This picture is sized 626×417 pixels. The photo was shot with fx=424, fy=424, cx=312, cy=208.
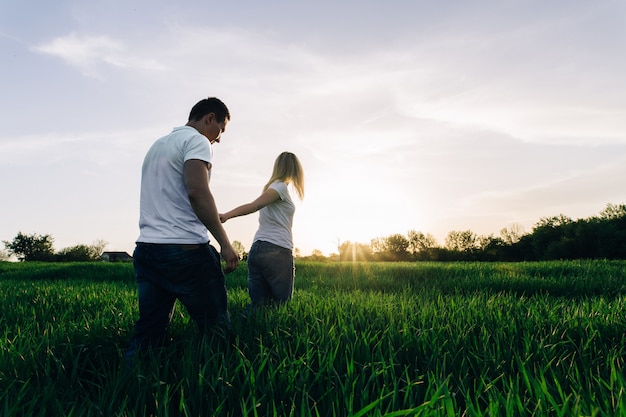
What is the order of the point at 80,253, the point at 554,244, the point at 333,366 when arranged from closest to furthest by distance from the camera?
the point at 333,366 → the point at 554,244 → the point at 80,253

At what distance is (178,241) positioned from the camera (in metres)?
3.05

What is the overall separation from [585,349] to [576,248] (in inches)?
1407

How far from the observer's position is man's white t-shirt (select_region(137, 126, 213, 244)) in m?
3.08

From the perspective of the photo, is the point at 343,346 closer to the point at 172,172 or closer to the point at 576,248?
the point at 172,172

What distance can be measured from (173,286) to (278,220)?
1683 mm

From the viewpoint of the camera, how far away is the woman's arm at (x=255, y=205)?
4.30 metres

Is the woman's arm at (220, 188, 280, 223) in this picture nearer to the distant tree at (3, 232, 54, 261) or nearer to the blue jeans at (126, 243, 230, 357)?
the blue jeans at (126, 243, 230, 357)

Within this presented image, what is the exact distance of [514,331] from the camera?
140 inches

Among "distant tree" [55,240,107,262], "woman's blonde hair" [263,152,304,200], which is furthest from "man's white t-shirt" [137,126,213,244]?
"distant tree" [55,240,107,262]

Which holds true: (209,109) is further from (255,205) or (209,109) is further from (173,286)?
(173,286)

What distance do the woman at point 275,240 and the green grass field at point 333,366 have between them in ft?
1.14

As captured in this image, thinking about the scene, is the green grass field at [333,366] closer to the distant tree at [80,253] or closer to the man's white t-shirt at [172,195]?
the man's white t-shirt at [172,195]

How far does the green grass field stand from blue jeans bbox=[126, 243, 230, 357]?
23cm

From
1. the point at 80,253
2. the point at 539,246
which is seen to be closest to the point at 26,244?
the point at 80,253
